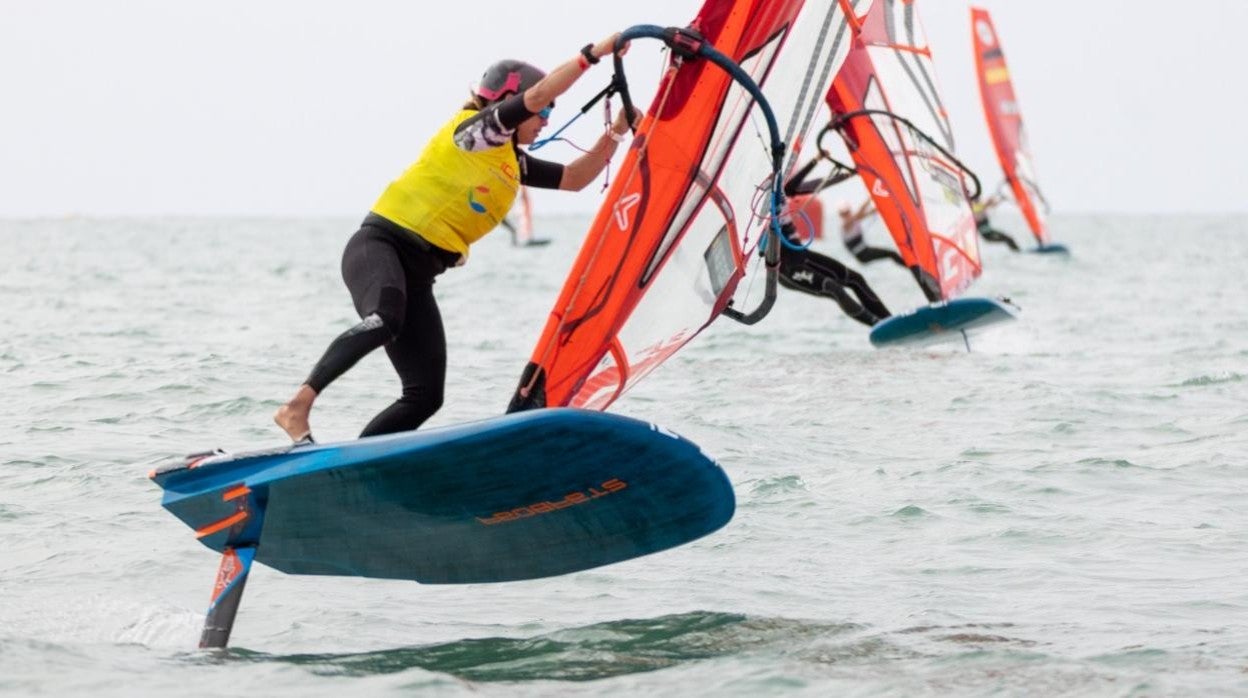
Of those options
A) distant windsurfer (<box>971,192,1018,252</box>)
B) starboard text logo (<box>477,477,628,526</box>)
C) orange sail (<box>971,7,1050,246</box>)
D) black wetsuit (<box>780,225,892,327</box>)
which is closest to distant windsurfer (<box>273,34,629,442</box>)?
starboard text logo (<box>477,477,628,526</box>)

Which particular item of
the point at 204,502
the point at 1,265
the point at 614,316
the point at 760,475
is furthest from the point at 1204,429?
the point at 1,265

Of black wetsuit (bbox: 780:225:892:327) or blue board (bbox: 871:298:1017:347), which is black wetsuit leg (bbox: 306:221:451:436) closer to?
black wetsuit (bbox: 780:225:892:327)

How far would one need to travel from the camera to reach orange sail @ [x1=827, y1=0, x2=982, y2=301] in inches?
525

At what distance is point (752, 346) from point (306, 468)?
34.5 feet

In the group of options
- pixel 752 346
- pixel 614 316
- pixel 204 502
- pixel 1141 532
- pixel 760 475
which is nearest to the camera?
pixel 204 502

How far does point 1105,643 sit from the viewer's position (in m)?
5.09

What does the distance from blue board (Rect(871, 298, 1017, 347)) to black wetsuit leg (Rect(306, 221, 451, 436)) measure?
8.13 m

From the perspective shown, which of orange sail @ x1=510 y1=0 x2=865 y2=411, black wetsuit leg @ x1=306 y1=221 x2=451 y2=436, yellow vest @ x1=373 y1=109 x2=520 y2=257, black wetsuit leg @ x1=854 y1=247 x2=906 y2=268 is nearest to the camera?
black wetsuit leg @ x1=306 y1=221 x2=451 y2=436

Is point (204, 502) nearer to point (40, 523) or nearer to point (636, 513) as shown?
point (636, 513)

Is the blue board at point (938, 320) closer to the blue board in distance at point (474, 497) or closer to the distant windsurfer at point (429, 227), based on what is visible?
the distant windsurfer at point (429, 227)

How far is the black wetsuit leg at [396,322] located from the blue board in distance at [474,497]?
36 cm

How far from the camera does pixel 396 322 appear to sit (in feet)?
18.2

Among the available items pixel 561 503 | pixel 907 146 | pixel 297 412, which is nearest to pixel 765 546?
pixel 561 503

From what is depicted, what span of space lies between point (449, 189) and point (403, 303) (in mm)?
412
